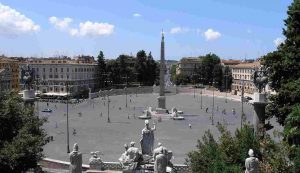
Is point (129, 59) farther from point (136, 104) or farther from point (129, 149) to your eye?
point (129, 149)

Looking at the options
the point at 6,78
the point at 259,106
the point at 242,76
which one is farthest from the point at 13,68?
the point at 259,106

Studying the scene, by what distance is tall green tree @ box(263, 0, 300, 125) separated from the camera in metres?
24.5

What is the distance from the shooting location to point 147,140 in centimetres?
2112

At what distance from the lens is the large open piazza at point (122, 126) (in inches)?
1635

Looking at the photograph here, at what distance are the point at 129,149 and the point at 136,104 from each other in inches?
2621

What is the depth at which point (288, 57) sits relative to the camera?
2505 centimetres

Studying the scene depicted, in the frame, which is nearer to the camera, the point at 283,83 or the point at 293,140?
the point at 293,140

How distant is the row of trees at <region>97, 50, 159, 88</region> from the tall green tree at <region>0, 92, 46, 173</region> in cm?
9592

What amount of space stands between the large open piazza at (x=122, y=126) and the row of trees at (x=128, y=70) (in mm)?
19950

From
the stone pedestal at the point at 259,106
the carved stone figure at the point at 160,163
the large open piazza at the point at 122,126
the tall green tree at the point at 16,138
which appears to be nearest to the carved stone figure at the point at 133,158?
the carved stone figure at the point at 160,163

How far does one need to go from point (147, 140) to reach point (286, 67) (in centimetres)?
862

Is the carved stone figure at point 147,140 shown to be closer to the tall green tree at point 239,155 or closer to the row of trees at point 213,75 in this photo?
the tall green tree at point 239,155

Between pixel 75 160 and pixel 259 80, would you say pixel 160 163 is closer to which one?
pixel 75 160

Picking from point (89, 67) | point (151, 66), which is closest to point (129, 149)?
point (151, 66)
